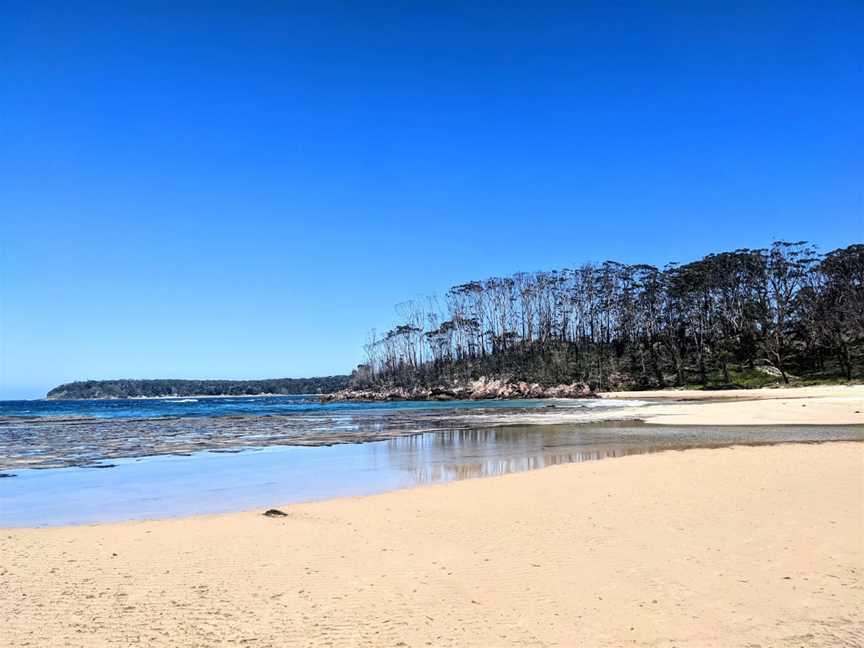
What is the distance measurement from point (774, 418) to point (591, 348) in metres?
72.0

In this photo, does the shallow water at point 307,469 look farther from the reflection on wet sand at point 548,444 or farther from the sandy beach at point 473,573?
the sandy beach at point 473,573

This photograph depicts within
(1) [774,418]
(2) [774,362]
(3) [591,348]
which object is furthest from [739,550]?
(3) [591,348]

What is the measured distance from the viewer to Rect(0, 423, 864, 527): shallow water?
1286cm

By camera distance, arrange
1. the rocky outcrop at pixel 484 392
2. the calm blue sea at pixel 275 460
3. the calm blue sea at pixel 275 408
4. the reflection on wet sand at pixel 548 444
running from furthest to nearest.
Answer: the rocky outcrop at pixel 484 392 < the calm blue sea at pixel 275 408 < the reflection on wet sand at pixel 548 444 < the calm blue sea at pixel 275 460

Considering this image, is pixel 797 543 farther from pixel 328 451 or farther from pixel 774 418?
pixel 774 418

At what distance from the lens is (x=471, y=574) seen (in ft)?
23.1

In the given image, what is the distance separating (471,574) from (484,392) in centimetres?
8305

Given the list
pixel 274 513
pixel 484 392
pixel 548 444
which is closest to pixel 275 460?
pixel 548 444

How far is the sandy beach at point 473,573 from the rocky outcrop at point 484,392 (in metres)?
69.3

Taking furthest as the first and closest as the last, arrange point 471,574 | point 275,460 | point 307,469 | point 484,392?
1. point 484,392
2. point 275,460
3. point 307,469
4. point 471,574

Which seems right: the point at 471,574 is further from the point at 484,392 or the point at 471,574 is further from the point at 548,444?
the point at 484,392

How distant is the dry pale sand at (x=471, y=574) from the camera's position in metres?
5.36

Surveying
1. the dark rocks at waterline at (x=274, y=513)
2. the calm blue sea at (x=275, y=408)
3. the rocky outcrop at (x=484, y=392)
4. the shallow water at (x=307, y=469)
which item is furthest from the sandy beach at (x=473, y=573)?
the rocky outcrop at (x=484, y=392)

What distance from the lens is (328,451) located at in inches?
940
